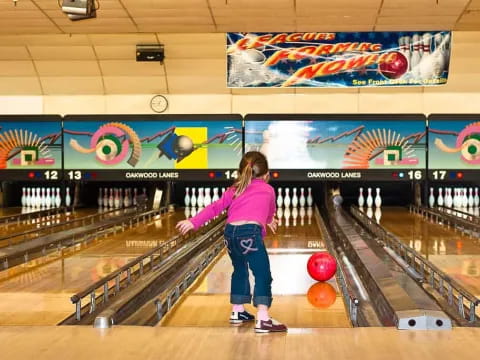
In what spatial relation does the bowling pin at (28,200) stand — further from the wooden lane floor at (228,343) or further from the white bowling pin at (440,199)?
the wooden lane floor at (228,343)

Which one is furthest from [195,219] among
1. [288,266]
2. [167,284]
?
[288,266]

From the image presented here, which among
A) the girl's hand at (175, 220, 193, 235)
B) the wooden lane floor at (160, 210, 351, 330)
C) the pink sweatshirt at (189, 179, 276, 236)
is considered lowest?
the wooden lane floor at (160, 210, 351, 330)

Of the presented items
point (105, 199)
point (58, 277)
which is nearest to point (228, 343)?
point (58, 277)

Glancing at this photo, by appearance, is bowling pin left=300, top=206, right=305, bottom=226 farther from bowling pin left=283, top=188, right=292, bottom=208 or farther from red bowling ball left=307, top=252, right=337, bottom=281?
red bowling ball left=307, top=252, right=337, bottom=281

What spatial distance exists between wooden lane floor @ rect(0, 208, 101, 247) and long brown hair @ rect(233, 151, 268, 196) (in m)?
4.02

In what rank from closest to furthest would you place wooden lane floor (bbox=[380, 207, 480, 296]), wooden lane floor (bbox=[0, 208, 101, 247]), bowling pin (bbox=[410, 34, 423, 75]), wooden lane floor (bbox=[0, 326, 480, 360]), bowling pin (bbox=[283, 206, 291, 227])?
wooden lane floor (bbox=[0, 326, 480, 360]) < wooden lane floor (bbox=[380, 207, 480, 296]) < wooden lane floor (bbox=[0, 208, 101, 247]) < bowling pin (bbox=[283, 206, 291, 227]) < bowling pin (bbox=[410, 34, 423, 75])

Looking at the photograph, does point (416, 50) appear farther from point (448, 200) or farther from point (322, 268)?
point (322, 268)

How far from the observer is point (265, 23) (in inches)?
394

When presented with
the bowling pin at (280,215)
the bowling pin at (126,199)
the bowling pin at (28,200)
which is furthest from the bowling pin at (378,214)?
the bowling pin at (28,200)

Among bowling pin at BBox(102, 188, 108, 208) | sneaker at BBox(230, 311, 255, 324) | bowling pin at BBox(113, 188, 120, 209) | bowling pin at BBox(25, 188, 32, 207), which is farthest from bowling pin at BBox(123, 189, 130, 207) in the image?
sneaker at BBox(230, 311, 255, 324)

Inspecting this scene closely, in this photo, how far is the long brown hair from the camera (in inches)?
158

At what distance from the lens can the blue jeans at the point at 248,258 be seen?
12.8 feet

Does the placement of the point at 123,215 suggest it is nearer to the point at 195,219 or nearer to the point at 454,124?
the point at 454,124

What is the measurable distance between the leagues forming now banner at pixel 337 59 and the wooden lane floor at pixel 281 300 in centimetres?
450
